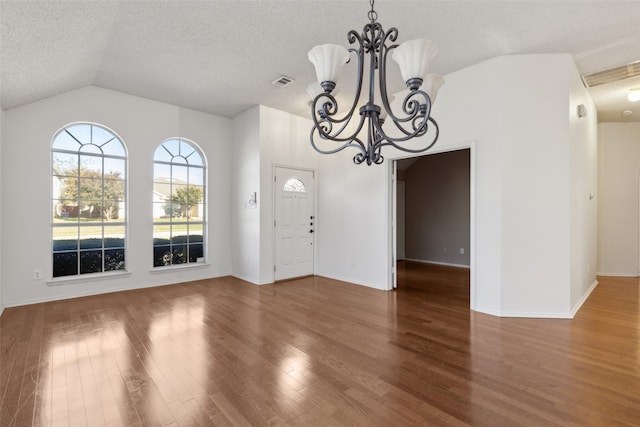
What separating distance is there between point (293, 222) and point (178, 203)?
2.03 m

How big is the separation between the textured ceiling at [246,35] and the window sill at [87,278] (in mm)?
2280

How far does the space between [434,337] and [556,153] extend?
2.51 meters

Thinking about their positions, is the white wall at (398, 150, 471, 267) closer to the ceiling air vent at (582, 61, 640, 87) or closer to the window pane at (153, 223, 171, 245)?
the ceiling air vent at (582, 61, 640, 87)

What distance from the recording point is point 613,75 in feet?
13.4

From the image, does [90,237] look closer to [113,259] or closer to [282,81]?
[113,259]

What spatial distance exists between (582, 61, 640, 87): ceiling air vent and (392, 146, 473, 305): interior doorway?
2545 millimetres

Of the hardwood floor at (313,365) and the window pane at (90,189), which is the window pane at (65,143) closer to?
the window pane at (90,189)

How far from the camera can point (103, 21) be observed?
2811 millimetres

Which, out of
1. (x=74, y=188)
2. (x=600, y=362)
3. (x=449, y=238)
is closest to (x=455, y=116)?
(x=600, y=362)

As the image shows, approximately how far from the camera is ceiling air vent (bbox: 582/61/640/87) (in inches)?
152

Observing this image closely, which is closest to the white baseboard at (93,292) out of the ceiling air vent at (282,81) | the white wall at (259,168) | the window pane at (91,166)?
the white wall at (259,168)

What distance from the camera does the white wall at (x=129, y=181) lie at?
3.97 m

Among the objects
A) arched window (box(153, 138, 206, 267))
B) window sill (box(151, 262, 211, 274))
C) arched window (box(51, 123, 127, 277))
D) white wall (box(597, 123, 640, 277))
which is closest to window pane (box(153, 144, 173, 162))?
arched window (box(153, 138, 206, 267))

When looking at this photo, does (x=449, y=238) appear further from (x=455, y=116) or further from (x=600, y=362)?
(x=600, y=362)
